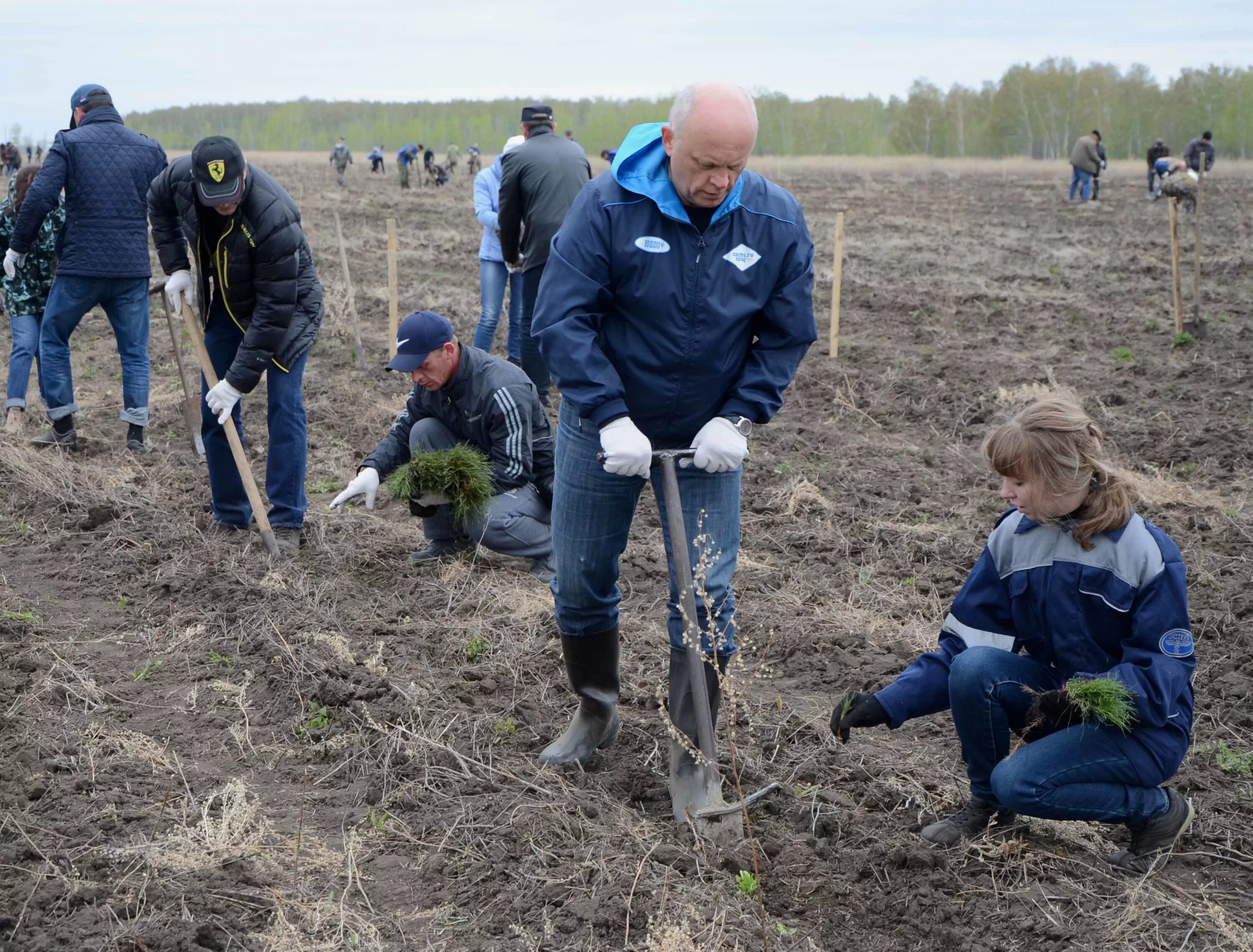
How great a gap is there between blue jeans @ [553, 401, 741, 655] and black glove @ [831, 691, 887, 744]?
0.35 meters

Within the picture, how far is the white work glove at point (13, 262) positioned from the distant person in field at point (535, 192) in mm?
2829

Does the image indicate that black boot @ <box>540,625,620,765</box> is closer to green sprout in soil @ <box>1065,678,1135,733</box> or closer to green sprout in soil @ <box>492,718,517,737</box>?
green sprout in soil @ <box>492,718,517,737</box>

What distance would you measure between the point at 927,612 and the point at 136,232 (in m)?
4.89

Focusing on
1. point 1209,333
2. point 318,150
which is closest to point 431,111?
point 318,150

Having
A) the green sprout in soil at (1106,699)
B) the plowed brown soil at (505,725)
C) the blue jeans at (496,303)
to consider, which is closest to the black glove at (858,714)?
the plowed brown soil at (505,725)

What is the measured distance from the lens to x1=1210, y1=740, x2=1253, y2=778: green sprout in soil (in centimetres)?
342

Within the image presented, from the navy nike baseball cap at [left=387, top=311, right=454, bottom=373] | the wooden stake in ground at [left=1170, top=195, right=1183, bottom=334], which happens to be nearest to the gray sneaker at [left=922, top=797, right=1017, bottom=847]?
the navy nike baseball cap at [left=387, top=311, right=454, bottom=373]

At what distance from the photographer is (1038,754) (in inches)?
109

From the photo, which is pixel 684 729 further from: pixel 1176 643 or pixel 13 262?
pixel 13 262

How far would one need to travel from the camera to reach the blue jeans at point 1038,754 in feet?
8.96

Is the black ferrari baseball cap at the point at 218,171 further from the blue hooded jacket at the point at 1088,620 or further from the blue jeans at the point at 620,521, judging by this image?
the blue hooded jacket at the point at 1088,620

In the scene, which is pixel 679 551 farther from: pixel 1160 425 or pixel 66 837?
pixel 1160 425

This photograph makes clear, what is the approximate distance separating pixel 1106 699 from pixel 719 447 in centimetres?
107

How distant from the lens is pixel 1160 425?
292 inches
